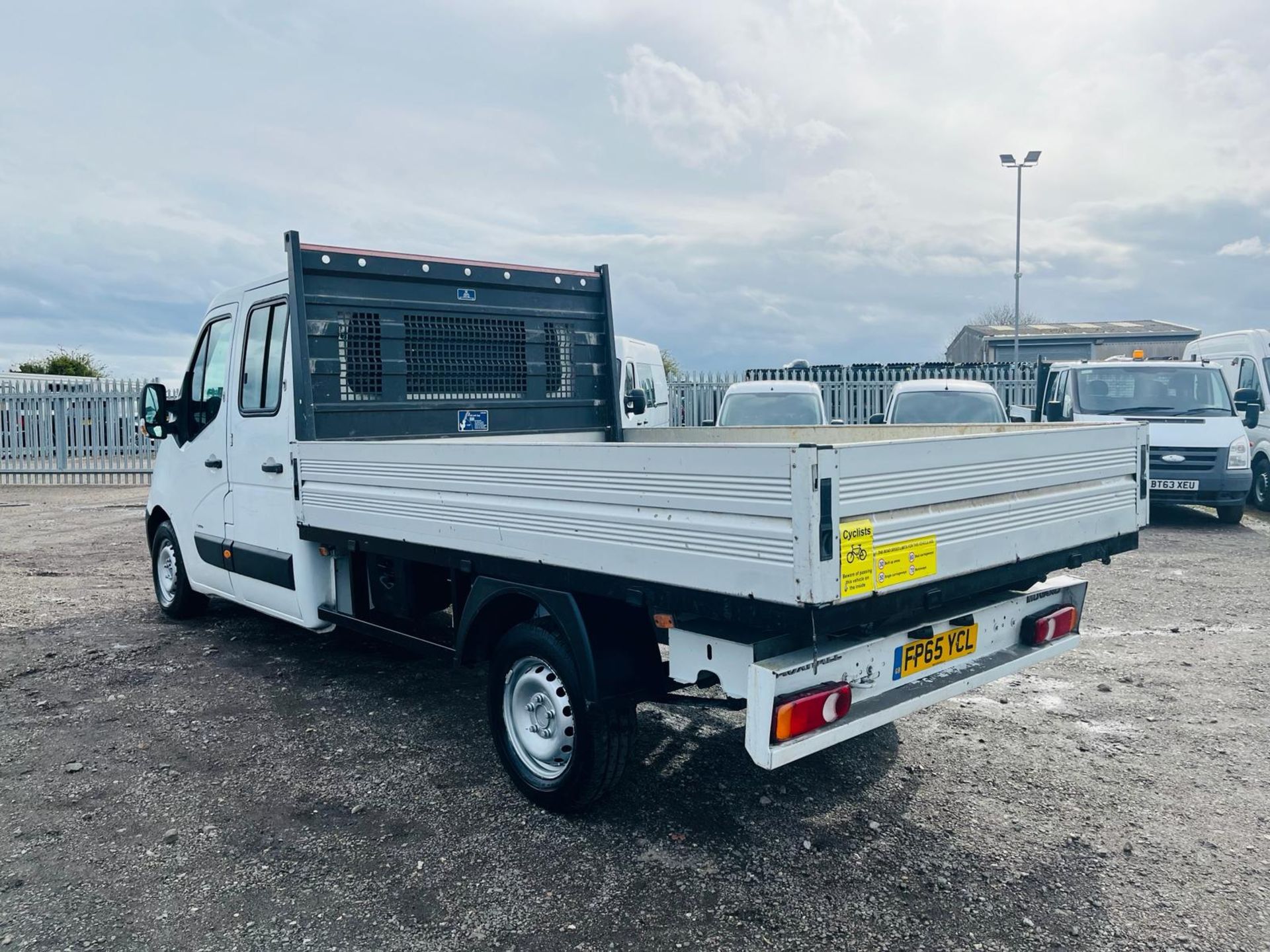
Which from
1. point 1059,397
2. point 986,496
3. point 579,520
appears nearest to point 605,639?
point 579,520

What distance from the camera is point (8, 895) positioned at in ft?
10.8

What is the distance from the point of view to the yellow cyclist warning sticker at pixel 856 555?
2.78m

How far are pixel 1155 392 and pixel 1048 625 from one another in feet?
30.9

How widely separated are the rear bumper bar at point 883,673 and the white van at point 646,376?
1136 cm

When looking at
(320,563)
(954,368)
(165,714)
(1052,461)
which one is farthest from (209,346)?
(954,368)

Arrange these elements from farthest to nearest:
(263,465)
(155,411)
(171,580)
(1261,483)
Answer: (1261,483) < (171,580) < (155,411) < (263,465)

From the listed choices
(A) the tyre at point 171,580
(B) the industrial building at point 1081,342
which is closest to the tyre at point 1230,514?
(A) the tyre at point 171,580

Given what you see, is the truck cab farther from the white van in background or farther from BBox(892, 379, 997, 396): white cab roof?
BBox(892, 379, 997, 396): white cab roof

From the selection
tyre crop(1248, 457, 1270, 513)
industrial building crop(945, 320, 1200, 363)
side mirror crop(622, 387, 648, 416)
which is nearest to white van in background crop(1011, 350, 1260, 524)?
tyre crop(1248, 457, 1270, 513)

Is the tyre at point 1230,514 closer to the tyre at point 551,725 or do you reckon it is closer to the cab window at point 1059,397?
the cab window at point 1059,397

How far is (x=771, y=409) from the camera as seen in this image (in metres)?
13.0

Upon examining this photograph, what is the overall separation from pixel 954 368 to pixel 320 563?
1955 centimetres

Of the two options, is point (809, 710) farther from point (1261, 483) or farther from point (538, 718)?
point (1261, 483)

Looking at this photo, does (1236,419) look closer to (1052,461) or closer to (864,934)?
(1052,461)
